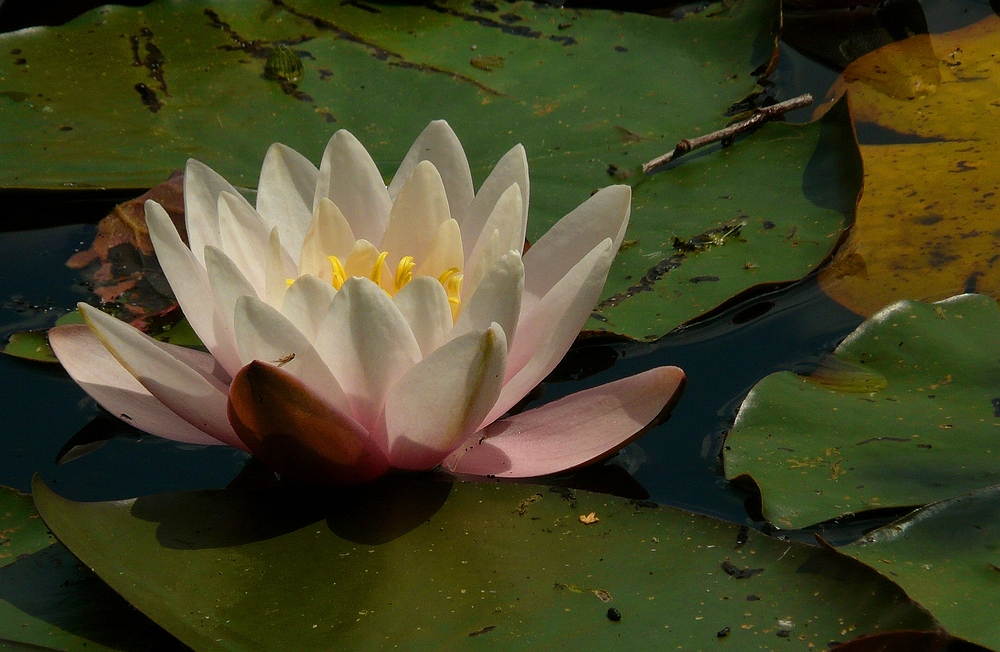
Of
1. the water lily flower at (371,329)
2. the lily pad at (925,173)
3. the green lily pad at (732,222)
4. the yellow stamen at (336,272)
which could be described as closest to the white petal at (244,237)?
the water lily flower at (371,329)

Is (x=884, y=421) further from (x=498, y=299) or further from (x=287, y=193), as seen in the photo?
(x=287, y=193)

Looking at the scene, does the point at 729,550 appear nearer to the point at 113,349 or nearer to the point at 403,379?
the point at 403,379

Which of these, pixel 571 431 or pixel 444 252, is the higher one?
pixel 444 252

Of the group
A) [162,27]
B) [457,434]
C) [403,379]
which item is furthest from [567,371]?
[162,27]

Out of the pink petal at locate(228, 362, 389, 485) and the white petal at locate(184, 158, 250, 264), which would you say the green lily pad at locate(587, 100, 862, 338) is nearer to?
the pink petal at locate(228, 362, 389, 485)

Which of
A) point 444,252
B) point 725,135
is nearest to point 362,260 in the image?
point 444,252

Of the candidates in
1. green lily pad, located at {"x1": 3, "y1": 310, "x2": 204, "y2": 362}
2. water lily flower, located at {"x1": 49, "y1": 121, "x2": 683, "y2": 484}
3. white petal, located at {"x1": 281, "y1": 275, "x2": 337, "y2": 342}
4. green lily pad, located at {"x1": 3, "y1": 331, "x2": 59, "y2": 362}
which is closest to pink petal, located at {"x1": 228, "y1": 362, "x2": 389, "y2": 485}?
water lily flower, located at {"x1": 49, "y1": 121, "x2": 683, "y2": 484}

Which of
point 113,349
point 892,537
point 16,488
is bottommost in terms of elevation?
point 16,488
